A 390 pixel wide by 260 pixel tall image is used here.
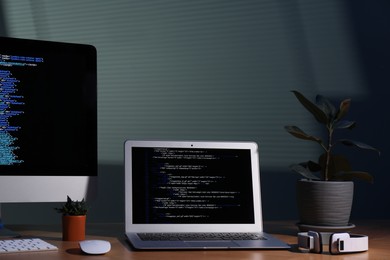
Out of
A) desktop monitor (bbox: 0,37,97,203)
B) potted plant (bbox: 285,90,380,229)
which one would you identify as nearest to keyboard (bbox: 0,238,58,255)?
desktop monitor (bbox: 0,37,97,203)

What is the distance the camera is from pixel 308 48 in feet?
8.66

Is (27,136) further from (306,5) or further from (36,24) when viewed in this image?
(306,5)

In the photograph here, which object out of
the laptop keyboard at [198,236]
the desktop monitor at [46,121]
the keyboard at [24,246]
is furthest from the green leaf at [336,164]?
the keyboard at [24,246]

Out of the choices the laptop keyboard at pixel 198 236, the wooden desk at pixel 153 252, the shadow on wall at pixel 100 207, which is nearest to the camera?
the wooden desk at pixel 153 252

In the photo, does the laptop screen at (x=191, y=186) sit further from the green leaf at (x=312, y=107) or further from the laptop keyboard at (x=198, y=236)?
the green leaf at (x=312, y=107)

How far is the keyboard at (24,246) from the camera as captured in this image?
1495 millimetres

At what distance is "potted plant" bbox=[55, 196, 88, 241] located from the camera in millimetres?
1702

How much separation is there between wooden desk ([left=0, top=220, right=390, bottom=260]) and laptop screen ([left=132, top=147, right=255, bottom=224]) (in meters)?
0.13

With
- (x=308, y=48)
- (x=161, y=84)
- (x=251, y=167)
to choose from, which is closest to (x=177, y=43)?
(x=161, y=84)

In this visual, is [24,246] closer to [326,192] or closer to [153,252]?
[153,252]

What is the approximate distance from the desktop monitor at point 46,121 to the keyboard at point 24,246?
0.17m

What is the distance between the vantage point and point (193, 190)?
5.96 feet

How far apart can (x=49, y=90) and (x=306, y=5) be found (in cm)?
128

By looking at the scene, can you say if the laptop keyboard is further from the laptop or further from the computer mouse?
the computer mouse
